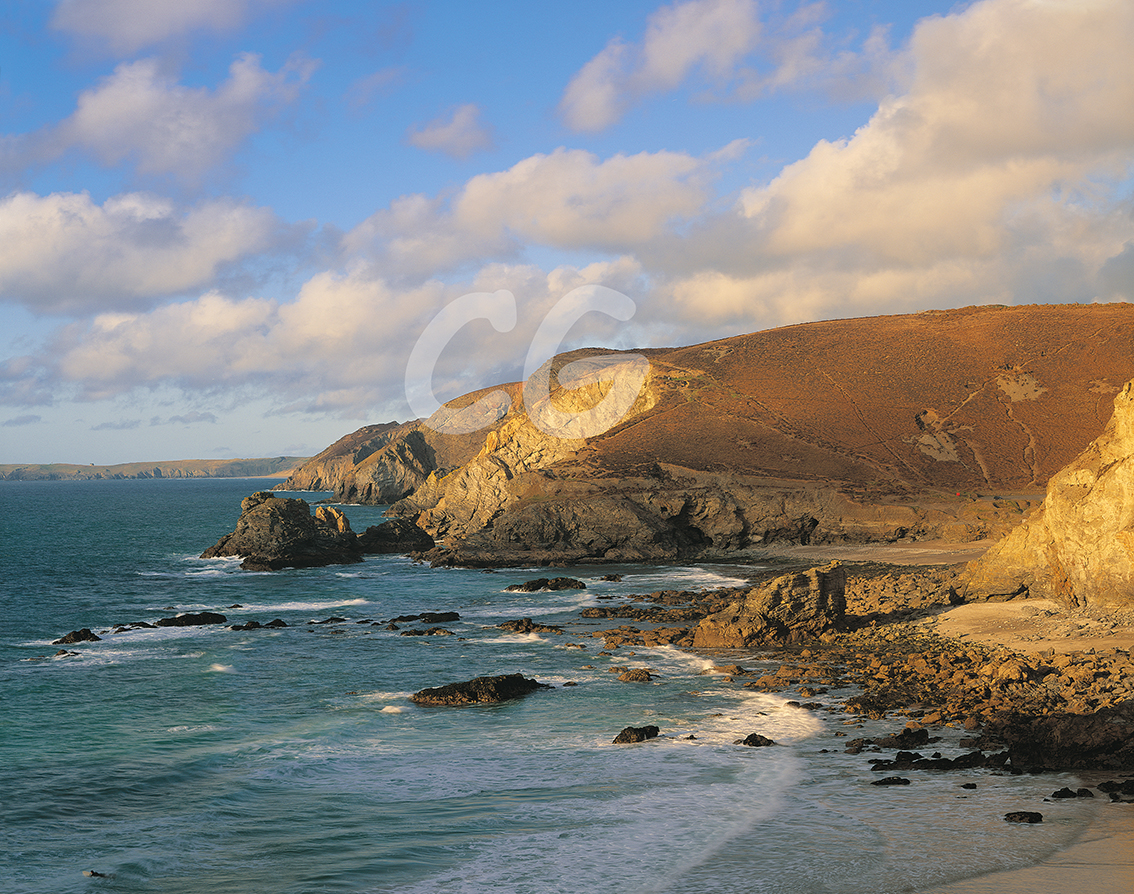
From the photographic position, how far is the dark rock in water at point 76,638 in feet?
112

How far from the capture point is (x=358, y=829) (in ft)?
47.9

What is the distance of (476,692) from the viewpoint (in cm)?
2369

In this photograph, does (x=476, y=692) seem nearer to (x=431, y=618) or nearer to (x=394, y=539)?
(x=431, y=618)

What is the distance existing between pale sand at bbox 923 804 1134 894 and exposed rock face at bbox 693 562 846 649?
17.3 metres

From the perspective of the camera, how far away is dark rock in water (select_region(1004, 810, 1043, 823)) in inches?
526

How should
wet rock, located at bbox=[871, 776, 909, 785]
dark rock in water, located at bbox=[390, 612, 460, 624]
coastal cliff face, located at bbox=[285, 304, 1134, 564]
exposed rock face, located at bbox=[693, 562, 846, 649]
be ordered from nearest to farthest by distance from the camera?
wet rock, located at bbox=[871, 776, 909, 785], exposed rock face, located at bbox=[693, 562, 846, 649], dark rock in water, located at bbox=[390, 612, 460, 624], coastal cliff face, located at bbox=[285, 304, 1134, 564]

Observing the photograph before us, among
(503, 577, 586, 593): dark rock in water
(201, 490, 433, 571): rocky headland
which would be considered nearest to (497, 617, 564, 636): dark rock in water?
(503, 577, 586, 593): dark rock in water

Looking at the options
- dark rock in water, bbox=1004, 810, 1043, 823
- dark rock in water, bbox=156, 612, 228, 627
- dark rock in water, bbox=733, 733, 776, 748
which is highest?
dark rock in water, bbox=1004, 810, 1043, 823

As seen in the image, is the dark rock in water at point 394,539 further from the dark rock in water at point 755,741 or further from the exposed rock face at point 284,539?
the dark rock in water at point 755,741

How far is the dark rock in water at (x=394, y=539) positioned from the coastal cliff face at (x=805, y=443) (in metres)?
5.39

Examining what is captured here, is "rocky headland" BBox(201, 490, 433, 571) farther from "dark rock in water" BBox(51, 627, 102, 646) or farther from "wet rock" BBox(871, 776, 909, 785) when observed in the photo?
"wet rock" BBox(871, 776, 909, 785)

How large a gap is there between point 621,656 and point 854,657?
7.66 meters

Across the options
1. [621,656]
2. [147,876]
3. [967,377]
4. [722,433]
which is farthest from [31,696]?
[967,377]

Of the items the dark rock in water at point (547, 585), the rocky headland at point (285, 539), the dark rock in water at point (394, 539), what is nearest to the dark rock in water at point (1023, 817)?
the dark rock in water at point (547, 585)
